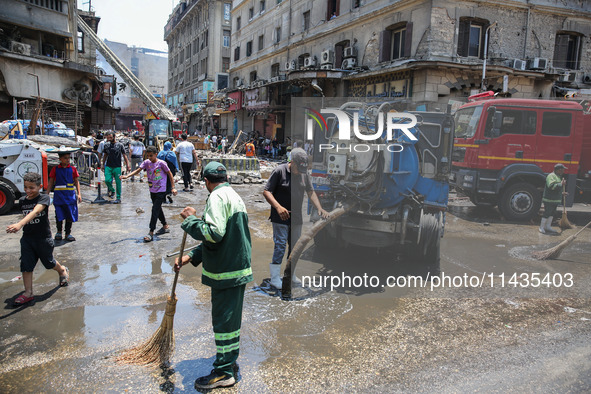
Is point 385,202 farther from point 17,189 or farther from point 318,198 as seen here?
point 17,189

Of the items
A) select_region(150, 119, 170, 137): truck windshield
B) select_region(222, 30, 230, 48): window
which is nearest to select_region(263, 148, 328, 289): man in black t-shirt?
select_region(150, 119, 170, 137): truck windshield

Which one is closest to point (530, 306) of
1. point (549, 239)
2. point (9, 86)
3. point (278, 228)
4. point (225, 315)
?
point (549, 239)

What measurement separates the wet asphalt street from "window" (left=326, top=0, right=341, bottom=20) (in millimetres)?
21631

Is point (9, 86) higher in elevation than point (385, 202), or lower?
higher

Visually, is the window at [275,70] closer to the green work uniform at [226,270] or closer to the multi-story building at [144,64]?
the green work uniform at [226,270]

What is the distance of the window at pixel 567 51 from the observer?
19.6m

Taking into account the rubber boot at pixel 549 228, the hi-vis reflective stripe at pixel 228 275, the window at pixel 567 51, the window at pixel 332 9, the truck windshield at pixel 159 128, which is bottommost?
the hi-vis reflective stripe at pixel 228 275

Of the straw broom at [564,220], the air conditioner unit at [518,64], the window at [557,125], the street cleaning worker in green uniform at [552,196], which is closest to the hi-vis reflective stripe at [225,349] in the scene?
the street cleaning worker in green uniform at [552,196]

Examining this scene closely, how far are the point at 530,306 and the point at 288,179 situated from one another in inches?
128

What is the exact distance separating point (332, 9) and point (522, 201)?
22783mm

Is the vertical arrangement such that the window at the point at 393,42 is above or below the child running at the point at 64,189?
above

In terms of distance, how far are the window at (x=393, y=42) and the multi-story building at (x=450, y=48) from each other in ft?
0.16

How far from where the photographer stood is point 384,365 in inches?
140

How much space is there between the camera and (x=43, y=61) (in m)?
22.7
